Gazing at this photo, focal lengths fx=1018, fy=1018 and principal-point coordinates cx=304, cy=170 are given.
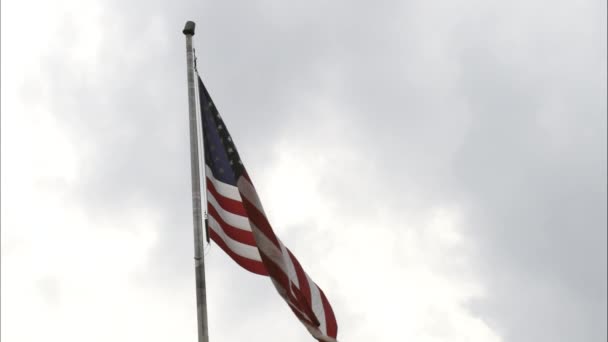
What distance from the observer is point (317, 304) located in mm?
27141

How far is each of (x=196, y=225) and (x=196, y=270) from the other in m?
1.17

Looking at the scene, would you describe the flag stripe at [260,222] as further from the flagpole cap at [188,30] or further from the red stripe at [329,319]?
the flagpole cap at [188,30]

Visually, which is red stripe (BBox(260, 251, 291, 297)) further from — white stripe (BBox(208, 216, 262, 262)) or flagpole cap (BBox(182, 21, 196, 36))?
flagpole cap (BBox(182, 21, 196, 36))

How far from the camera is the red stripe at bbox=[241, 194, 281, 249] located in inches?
1043

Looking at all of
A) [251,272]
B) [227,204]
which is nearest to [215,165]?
[227,204]

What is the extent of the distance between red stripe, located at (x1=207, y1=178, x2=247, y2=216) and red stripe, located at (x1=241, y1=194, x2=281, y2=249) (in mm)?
646

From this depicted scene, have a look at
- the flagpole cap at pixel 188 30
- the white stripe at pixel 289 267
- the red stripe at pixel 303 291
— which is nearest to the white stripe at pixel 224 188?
the white stripe at pixel 289 267

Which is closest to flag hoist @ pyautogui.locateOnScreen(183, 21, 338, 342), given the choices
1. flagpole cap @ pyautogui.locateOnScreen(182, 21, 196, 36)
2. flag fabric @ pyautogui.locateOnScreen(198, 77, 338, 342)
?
flag fabric @ pyautogui.locateOnScreen(198, 77, 338, 342)

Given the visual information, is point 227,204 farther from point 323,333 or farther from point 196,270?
point 323,333

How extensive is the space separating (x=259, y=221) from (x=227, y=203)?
125 cm

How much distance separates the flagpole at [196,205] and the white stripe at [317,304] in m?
3.04

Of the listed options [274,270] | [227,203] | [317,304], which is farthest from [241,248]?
[317,304]

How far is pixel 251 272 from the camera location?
1061 inches

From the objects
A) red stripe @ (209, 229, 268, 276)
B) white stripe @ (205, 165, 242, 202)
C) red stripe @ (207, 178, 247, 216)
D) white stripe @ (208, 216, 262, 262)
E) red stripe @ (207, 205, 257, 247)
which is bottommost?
red stripe @ (209, 229, 268, 276)
